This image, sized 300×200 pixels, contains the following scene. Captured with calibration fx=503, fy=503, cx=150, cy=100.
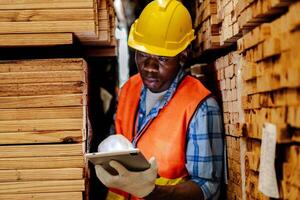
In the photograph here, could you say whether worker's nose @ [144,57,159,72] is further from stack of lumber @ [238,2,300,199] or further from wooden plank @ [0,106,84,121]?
stack of lumber @ [238,2,300,199]

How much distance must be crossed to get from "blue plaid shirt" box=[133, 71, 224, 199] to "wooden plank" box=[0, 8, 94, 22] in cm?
99

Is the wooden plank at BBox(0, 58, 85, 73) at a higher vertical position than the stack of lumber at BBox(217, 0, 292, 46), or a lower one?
lower

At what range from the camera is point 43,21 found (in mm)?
3545

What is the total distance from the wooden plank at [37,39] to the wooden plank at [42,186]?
984mm

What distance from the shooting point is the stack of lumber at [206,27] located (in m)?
4.02

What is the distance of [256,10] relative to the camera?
8.57 feet

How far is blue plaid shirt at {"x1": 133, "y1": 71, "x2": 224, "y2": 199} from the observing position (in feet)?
12.5

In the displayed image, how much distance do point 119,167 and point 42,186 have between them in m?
0.62

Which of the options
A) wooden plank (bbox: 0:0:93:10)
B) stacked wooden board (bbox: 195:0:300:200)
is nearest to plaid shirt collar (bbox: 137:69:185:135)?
stacked wooden board (bbox: 195:0:300:200)

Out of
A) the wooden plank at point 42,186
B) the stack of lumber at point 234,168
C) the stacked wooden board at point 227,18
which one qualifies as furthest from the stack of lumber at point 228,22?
the wooden plank at point 42,186

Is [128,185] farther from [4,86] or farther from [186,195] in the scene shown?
[4,86]

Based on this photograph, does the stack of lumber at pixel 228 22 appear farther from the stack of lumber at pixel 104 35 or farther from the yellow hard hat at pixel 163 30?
the stack of lumber at pixel 104 35

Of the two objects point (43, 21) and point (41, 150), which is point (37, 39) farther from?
point (41, 150)

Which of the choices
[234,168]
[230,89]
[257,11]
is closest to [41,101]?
[230,89]
